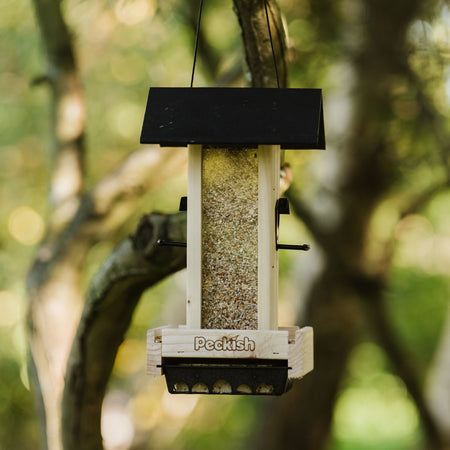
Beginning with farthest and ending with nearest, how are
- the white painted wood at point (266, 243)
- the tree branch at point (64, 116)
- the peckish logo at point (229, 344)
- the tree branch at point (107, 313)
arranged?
the tree branch at point (64, 116), the tree branch at point (107, 313), the white painted wood at point (266, 243), the peckish logo at point (229, 344)

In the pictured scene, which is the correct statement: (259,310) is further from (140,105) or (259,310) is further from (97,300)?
(140,105)

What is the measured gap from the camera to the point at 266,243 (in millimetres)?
2215

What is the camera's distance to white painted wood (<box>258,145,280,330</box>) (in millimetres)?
2193

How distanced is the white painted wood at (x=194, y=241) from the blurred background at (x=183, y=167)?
0.83 meters

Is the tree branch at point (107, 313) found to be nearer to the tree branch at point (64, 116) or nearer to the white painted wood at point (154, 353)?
the white painted wood at point (154, 353)

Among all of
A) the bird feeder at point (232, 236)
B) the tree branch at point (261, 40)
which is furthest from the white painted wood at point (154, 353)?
the tree branch at point (261, 40)

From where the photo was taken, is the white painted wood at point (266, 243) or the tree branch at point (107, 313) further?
the tree branch at point (107, 313)

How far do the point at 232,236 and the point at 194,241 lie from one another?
0.12 m

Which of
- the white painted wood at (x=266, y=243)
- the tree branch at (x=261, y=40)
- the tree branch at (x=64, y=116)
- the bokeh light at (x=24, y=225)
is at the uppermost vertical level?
the bokeh light at (x=24, y=225)

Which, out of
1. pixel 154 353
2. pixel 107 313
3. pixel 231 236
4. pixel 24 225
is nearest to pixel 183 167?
pixel 107 313

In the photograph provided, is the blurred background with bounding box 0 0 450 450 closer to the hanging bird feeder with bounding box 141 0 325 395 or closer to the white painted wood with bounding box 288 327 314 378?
the hanging bird feeder with bounding box 141 0 325 395

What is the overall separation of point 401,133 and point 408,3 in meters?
1.27

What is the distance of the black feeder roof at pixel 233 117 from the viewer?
83.7 inches

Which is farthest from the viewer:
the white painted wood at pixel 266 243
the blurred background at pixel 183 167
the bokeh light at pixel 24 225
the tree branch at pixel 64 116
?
the bokeh light at pixel 24 225
